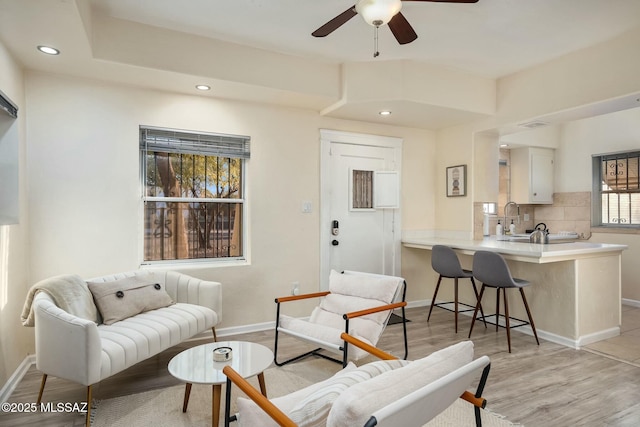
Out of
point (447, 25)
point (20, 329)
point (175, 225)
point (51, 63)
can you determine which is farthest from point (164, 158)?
point (447, 25)

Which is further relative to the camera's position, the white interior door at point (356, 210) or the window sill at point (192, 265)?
the white interior door at point (356, 210)

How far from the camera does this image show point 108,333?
2578 millimetres

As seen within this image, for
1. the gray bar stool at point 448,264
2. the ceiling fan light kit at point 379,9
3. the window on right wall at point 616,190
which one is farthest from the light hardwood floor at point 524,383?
the ceiling fan light kit at point 379,9

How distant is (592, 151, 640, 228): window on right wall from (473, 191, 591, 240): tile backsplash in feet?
0.47

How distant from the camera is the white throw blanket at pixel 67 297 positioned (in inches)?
102

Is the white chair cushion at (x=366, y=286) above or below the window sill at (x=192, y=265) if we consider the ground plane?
below

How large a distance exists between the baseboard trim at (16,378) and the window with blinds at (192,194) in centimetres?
117

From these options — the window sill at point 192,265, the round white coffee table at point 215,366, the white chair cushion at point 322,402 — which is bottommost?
the round white coffee table at point 215,366

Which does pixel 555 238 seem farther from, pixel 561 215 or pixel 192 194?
pixel 192 194

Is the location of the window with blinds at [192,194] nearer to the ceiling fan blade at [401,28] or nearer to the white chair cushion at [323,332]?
the white chair cushion at [323,332]

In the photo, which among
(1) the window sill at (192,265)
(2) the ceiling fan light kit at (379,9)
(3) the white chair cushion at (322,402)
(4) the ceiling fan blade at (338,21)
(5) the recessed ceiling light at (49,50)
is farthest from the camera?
(1) the window sill at (192,265)

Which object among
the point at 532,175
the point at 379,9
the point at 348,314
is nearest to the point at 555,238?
the point at 532,175

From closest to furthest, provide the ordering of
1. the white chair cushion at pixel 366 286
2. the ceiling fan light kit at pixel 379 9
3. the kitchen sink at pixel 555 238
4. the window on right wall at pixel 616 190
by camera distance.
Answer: the ceiling fan light kit at pixel 379 9, the white chair cushion at pixel 366 286, the kitchen sink at pixel 555 238, the window on right wall at pixel 616 190

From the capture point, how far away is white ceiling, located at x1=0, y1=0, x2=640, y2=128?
8.49ft
